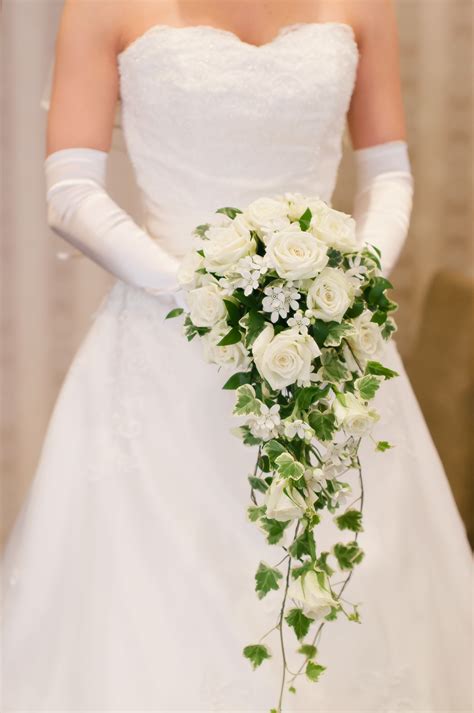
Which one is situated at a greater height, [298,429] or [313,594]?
[298,429]

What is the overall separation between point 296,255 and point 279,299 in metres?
0.06

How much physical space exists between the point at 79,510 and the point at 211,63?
0.81m

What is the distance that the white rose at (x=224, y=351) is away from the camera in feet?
4.10

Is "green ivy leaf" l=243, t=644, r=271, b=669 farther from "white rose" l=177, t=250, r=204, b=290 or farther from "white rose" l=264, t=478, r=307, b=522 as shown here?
"white rose" l=177, t=250, r=204, b=290

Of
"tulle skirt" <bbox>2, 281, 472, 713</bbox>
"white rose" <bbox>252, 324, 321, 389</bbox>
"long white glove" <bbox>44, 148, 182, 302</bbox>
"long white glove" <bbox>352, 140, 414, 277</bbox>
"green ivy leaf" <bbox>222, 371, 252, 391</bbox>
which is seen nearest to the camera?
"white rose" <bbox>252, 324, 321, 389</bbox>

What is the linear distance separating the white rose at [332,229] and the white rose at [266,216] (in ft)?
0.14

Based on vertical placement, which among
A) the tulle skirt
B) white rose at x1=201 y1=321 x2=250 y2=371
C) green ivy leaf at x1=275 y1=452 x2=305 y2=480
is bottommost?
the tulle skirt

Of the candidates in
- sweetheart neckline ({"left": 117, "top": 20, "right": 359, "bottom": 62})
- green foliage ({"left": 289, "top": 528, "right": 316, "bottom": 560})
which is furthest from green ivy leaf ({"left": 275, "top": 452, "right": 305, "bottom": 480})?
sweetheart neckline ({"left": 117, "top": 20, "right": 359, "bottom": 62})

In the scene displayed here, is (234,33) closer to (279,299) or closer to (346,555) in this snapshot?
(279,299)

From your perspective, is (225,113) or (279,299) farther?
(225,113)

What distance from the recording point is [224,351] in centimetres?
126

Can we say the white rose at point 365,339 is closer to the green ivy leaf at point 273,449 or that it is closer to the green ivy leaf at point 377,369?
the green ivy leaf at point 377,369

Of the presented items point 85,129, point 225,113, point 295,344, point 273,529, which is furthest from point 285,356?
point 85,129

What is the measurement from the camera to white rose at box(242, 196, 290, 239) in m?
1.23
